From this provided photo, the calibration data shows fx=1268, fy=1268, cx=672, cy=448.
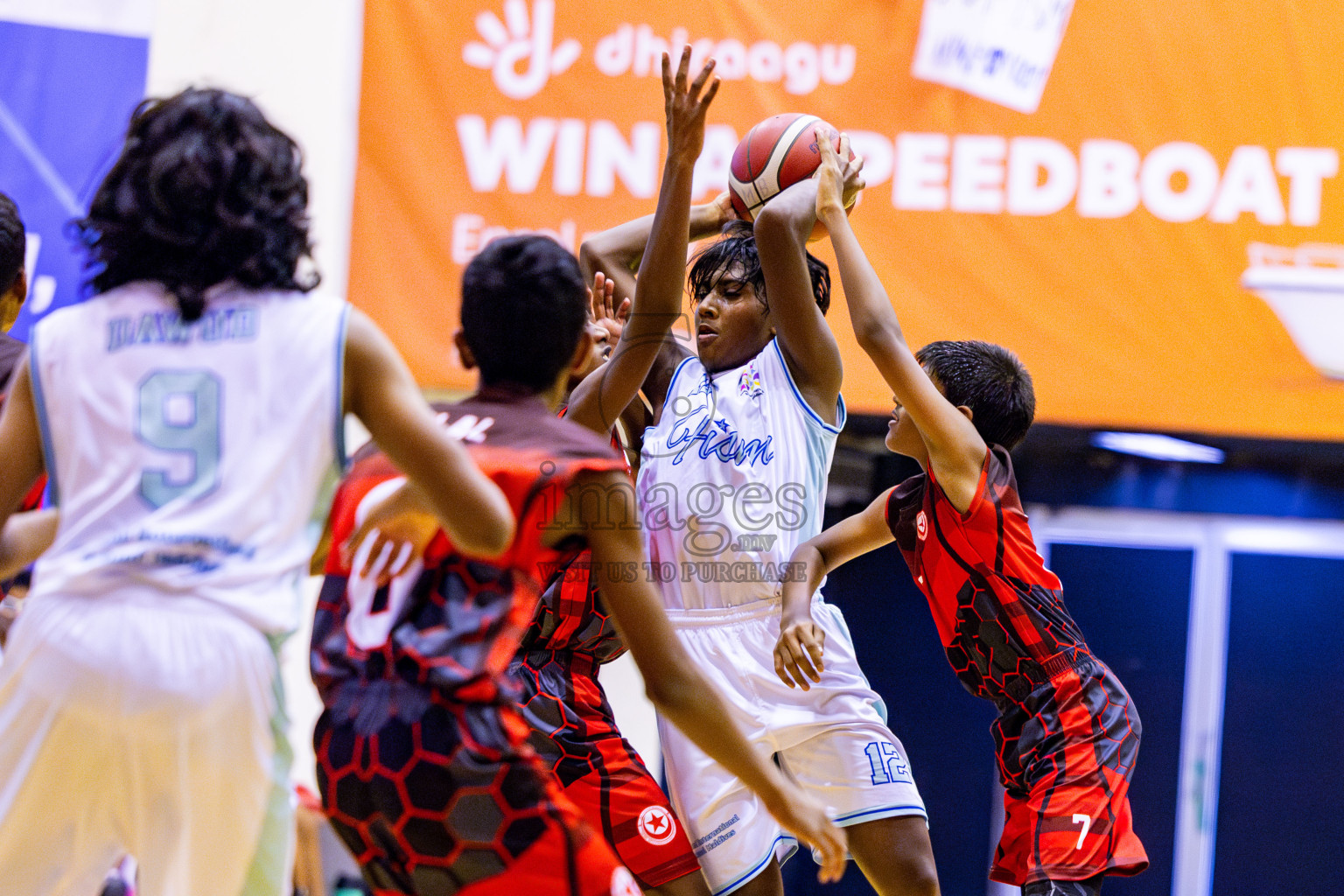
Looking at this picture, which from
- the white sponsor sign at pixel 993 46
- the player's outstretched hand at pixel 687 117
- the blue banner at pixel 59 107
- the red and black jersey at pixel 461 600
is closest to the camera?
the red and black jersey at pixel 461 600

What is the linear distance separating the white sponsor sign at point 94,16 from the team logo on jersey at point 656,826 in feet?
16.4

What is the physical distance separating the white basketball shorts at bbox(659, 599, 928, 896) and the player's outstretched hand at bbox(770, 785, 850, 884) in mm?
969

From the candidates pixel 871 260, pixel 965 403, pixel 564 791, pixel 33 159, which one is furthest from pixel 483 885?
pixel 33 159

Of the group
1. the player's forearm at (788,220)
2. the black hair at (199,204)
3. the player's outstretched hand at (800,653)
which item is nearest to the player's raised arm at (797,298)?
the player's forearm at (788,220)

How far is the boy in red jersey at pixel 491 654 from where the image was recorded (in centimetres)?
198

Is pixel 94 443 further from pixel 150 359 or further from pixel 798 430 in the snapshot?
pixel 798 430

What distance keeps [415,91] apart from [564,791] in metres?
4.03

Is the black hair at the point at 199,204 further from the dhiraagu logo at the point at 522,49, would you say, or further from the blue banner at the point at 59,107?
the blue banner at the point at 59,107

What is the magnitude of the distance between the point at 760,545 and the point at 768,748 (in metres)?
0.53

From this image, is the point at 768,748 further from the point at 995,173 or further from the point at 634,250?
the point at 995,173

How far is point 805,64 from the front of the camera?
580cm

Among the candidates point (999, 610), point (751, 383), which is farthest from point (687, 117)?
point (999, 610)

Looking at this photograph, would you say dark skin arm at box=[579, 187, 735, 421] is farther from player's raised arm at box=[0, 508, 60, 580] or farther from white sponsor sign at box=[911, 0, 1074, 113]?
white sponsor sign at box=[911, 0, 1074, 113]

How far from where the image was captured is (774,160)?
12.1 ft
